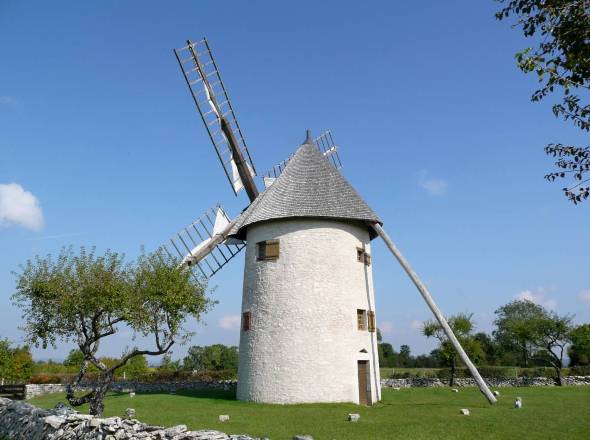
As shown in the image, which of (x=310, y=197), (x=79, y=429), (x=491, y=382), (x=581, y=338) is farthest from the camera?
(x=581, y=338)

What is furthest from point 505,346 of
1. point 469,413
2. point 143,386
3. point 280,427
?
point 280,427

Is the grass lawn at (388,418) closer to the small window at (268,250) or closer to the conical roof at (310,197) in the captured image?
the small window at (268,250)

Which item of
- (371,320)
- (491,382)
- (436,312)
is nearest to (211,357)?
(491,382)

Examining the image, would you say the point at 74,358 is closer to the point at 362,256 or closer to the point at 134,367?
the point at 134,367

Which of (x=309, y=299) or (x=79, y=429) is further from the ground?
(x=309, y=299)

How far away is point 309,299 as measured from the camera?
2031 centimetres

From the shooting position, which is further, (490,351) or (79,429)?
(490,351)

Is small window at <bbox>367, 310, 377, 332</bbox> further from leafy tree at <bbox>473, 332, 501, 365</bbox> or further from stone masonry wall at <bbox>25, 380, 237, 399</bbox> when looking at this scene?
leafy tree at <bbox>473, 332, 501, 365</bbox>

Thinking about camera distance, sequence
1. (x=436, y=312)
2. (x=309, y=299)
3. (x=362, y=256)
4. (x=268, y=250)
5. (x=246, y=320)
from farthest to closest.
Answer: (x=362, y=256), (x=246, y=320), (x=268, y=250), (x=309, y=299), (x=436, y=312)

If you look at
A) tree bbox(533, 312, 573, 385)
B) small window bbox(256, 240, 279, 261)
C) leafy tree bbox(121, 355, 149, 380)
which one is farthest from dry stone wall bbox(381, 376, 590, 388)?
Result: leafy tree bbox(121, 355, 149, 380)

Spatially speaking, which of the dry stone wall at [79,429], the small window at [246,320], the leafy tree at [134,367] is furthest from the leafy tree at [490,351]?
the dry stone wall at [79,429]

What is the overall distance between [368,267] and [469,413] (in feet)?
27.4

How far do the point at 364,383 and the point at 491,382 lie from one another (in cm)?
2009

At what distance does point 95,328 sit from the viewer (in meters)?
18.3
